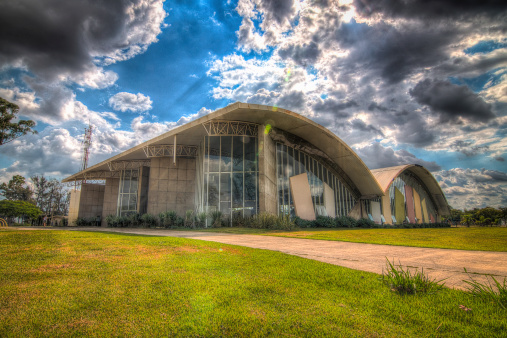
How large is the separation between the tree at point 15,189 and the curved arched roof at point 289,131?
39443 millimetres

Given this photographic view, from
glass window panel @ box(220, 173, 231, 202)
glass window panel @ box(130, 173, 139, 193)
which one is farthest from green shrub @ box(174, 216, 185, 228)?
glass window panel @ box(130, 173, 139, 193)

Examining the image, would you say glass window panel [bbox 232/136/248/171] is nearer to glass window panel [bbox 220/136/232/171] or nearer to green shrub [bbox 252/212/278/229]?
glass window panel [bbox 220/136/232/171]

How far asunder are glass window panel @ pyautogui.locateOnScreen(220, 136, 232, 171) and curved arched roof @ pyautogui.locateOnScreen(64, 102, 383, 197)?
6.75ft

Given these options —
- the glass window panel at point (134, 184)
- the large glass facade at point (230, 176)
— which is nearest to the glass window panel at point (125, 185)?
the glass window panel at point (134, 184)

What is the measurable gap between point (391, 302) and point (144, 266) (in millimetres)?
3885

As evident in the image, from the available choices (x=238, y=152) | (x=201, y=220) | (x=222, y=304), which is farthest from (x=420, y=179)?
(x=222, y=304)

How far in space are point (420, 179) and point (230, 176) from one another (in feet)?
127

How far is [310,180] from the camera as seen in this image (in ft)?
91.3

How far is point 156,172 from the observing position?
28.0m

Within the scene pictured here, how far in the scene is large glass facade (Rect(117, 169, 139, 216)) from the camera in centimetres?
3503

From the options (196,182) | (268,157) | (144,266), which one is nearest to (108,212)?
(196,182)

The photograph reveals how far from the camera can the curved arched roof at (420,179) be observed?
34.6m

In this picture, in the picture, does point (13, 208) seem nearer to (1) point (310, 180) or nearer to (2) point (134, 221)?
(2) point (134, 221)

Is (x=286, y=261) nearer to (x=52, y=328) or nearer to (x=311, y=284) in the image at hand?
(x=311, y=284)
